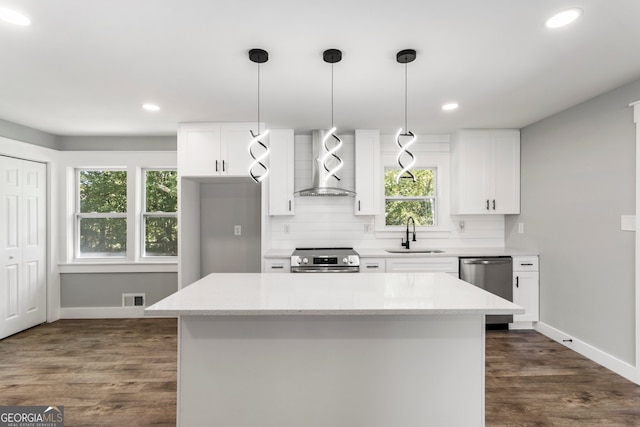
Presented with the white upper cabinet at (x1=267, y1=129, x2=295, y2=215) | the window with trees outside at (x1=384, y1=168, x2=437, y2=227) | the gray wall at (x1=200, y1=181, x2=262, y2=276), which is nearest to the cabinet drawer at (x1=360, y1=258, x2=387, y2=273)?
the window with trees outside at (x1=384, y1=168, x2=437, y2=227)

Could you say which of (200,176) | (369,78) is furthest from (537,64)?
(200,176)

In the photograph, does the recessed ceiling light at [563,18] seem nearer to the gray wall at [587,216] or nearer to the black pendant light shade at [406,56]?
the black pendant light shade at [406,56]

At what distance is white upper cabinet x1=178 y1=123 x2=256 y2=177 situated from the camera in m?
3.90

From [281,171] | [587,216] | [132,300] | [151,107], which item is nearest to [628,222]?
[587,216]

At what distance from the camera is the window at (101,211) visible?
457 cm

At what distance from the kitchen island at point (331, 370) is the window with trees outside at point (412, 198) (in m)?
2.74

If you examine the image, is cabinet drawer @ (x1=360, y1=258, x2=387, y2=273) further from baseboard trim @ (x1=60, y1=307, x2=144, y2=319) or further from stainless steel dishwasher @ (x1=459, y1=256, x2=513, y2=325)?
baseboard trim @ (x1=60, y1=307, x2=144, y2=319)

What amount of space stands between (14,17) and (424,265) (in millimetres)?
3860

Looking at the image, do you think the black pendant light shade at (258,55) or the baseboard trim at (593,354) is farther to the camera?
the baseboard trim at (593,354)

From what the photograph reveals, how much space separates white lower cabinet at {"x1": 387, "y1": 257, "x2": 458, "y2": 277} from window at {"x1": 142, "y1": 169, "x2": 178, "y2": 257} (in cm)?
291

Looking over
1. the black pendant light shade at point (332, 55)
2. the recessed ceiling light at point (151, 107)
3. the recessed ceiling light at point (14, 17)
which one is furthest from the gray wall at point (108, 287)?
the black pendant light shade at point (332, 55)

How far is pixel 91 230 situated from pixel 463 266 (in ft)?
15.5

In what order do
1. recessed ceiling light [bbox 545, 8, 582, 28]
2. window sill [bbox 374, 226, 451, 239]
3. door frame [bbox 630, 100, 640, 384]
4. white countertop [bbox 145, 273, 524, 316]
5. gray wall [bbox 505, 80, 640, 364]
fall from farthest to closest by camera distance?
window sill [bbox 374, 226, 451, 239]
gray wall [bbox 505, 80, 640, 364]
door frame [bbox 630, 100, 640, 384]
recessed ceiling light [bbox 545, 8, 582, 28]
white countertop [bbox 145, 273, 524, 316]

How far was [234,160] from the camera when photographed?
391cm
